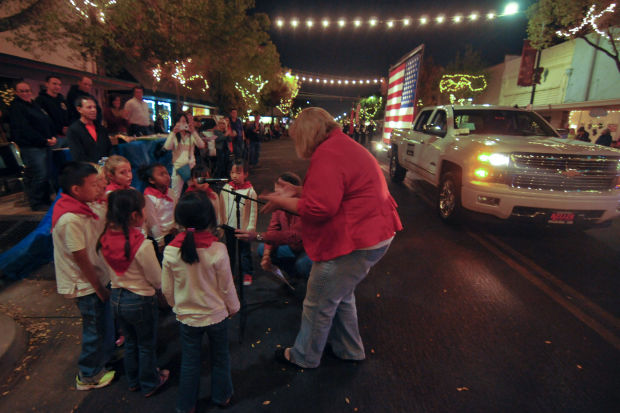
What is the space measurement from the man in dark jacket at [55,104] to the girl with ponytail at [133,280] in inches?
228

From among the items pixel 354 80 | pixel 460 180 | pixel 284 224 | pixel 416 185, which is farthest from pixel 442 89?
pixel 284 224

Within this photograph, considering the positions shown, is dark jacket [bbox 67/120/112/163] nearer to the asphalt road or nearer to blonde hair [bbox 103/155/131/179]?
blonde hair [bbox 103/155/131/179]

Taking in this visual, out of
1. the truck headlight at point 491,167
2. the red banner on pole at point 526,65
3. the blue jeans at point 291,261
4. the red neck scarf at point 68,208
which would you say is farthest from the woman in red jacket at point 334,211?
the red banner on pole at point 526,65

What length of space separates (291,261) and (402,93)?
10.2m

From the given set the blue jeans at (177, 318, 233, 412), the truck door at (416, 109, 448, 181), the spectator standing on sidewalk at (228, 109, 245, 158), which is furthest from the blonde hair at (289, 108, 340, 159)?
the spectator standing on sidewalk at (228, 109, 245, 158)

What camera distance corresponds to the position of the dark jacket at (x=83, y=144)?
4523mm

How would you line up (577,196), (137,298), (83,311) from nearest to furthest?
(137,298) < (83,311) < (577,196)

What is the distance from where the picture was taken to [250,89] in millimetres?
29422

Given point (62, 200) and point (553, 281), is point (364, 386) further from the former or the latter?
point (553, 281)

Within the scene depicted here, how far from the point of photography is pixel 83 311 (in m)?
2.41

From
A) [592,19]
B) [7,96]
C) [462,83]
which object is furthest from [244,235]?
[462,83]

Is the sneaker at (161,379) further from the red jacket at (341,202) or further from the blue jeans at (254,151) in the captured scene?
the blue jeans at (254,151)

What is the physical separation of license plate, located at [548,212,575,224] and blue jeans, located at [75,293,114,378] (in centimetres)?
561

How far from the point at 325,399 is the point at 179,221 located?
159 cm
